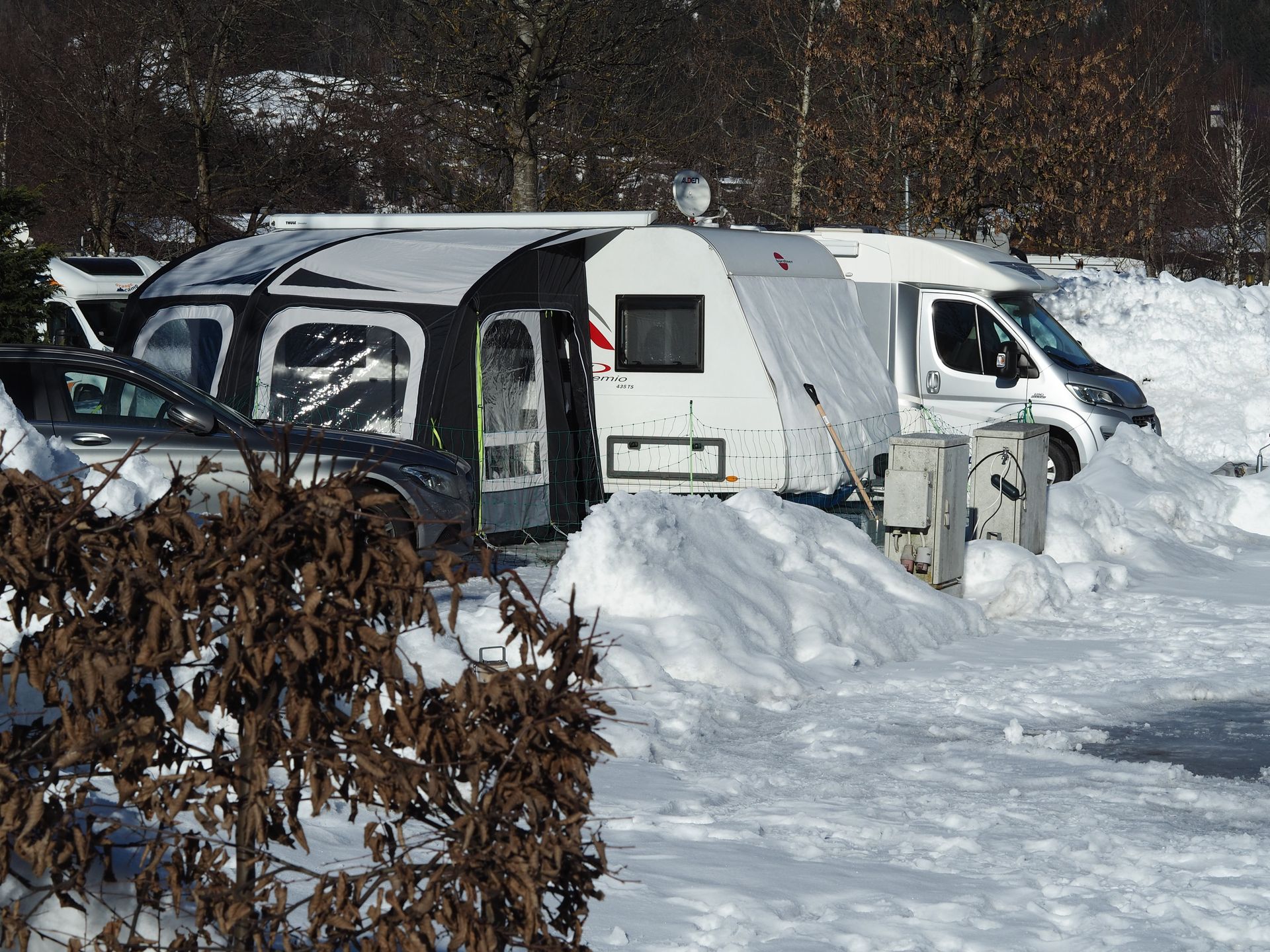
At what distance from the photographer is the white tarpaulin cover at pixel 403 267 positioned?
12.4 meters

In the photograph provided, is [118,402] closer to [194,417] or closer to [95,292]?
[194,417]

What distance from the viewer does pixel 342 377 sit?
41.4ft

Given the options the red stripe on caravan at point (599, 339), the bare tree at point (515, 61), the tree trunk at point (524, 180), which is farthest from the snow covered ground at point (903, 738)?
the bare tree at point (515, 61)

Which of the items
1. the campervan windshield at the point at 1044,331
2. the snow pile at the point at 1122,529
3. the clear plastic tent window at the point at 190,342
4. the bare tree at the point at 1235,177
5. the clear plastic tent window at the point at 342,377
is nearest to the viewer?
the snow pile at the point at 1122,529

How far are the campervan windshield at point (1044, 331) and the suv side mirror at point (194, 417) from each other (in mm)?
9612

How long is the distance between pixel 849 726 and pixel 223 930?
4931 mm

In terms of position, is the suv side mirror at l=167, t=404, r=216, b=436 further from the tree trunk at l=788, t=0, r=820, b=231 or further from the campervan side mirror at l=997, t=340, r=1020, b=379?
the tree trunk at l=788, t=0, r=820, b=231

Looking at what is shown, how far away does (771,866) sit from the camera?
18.2ft

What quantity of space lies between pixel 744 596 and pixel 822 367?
5682 mm

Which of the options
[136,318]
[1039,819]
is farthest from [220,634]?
[136,318]

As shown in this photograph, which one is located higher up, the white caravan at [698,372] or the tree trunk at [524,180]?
the tree trunk at [524,180]

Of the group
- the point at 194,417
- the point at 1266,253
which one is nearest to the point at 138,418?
the point at 194,417

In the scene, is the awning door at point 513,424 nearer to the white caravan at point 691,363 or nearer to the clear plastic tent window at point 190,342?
the white caravan at point 691,363

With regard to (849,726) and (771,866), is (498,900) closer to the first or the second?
(771,866)
